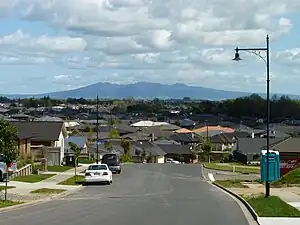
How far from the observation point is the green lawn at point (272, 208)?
72.0 feet

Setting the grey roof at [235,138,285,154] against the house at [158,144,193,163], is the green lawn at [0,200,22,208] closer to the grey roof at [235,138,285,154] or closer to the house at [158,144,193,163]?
the grey roof at [235,138,285,154]

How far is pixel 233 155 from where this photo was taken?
100125mm

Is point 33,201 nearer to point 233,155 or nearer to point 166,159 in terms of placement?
point 233,155

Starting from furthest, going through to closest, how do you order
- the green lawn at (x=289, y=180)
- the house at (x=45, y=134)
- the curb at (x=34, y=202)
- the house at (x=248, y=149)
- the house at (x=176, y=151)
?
1. the house at (x=176, y=151)
2. the house at (x=248, y=149)
3. the house at (x=45, y=134)
4. the green lawn at (x=289, y=180)
5. the curb at (x=34, y=202)

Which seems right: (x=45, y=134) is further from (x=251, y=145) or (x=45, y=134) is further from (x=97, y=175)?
(x=251, y=145)

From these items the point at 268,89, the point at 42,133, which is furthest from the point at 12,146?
the point at 42,133

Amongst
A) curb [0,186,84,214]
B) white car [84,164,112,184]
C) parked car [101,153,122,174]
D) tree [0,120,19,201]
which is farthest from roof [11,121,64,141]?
tree [0,120,19,201]

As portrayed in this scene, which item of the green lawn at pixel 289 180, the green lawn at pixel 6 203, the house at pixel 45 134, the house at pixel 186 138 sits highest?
the house at pixel 45 134

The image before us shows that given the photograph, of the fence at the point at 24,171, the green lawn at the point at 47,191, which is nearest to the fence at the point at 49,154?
the fence at the point at 24,171

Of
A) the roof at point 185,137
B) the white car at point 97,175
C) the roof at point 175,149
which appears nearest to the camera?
the white car at point 97,175

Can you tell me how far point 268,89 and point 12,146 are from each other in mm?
10239

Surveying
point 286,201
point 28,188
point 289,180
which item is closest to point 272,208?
point 286,201

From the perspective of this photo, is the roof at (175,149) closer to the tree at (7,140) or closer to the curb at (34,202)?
the curb at (34,202)

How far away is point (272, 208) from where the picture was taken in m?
23.5
